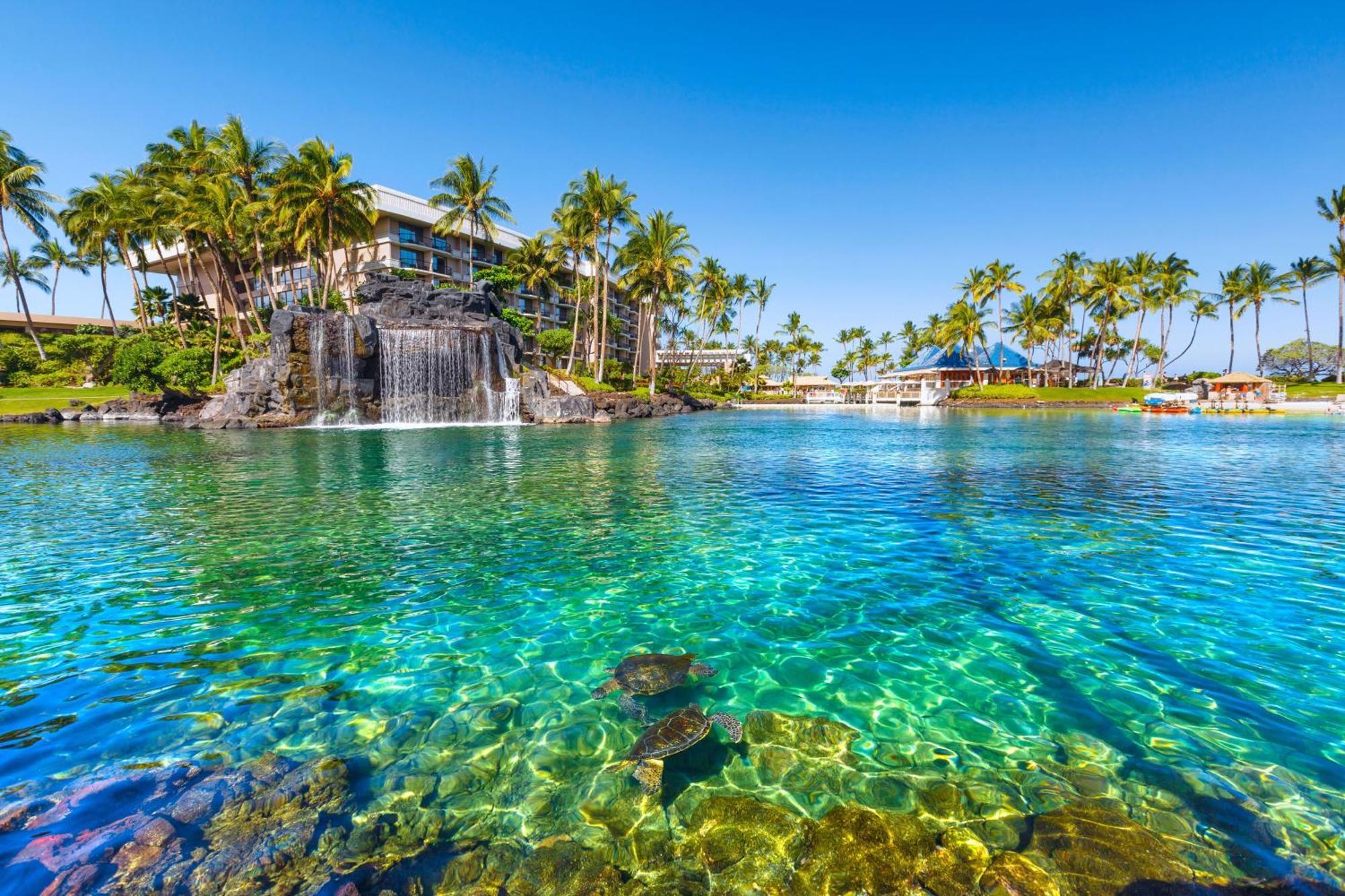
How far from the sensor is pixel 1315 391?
2154 inches

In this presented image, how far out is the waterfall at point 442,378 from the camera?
121 ft

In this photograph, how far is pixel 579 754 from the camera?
3.85 meters

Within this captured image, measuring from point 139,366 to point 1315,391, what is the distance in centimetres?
10464

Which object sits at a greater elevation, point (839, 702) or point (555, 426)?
point (555, 426)

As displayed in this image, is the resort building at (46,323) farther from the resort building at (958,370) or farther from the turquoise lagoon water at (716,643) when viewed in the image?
the resort building at (958,370)

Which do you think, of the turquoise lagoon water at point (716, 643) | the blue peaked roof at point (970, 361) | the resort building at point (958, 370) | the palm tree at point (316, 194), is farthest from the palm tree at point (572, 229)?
the blue peaked roof at point (970, 361)

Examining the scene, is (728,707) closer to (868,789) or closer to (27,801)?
(868,789)

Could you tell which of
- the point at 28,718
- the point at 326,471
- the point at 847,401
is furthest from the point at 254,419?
the point at 847,401

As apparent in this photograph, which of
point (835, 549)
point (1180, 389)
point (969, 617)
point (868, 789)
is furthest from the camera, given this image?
point (1180, 389)

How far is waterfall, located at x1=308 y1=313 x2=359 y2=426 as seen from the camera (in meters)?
34.4

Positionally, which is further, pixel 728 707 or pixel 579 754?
pixel 728 707

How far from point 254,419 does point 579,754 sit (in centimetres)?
3743

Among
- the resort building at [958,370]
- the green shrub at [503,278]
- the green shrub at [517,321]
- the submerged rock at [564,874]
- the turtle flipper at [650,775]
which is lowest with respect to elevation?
the submerged rock at [564,874]

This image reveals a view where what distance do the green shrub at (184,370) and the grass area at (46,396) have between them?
3057 mm
